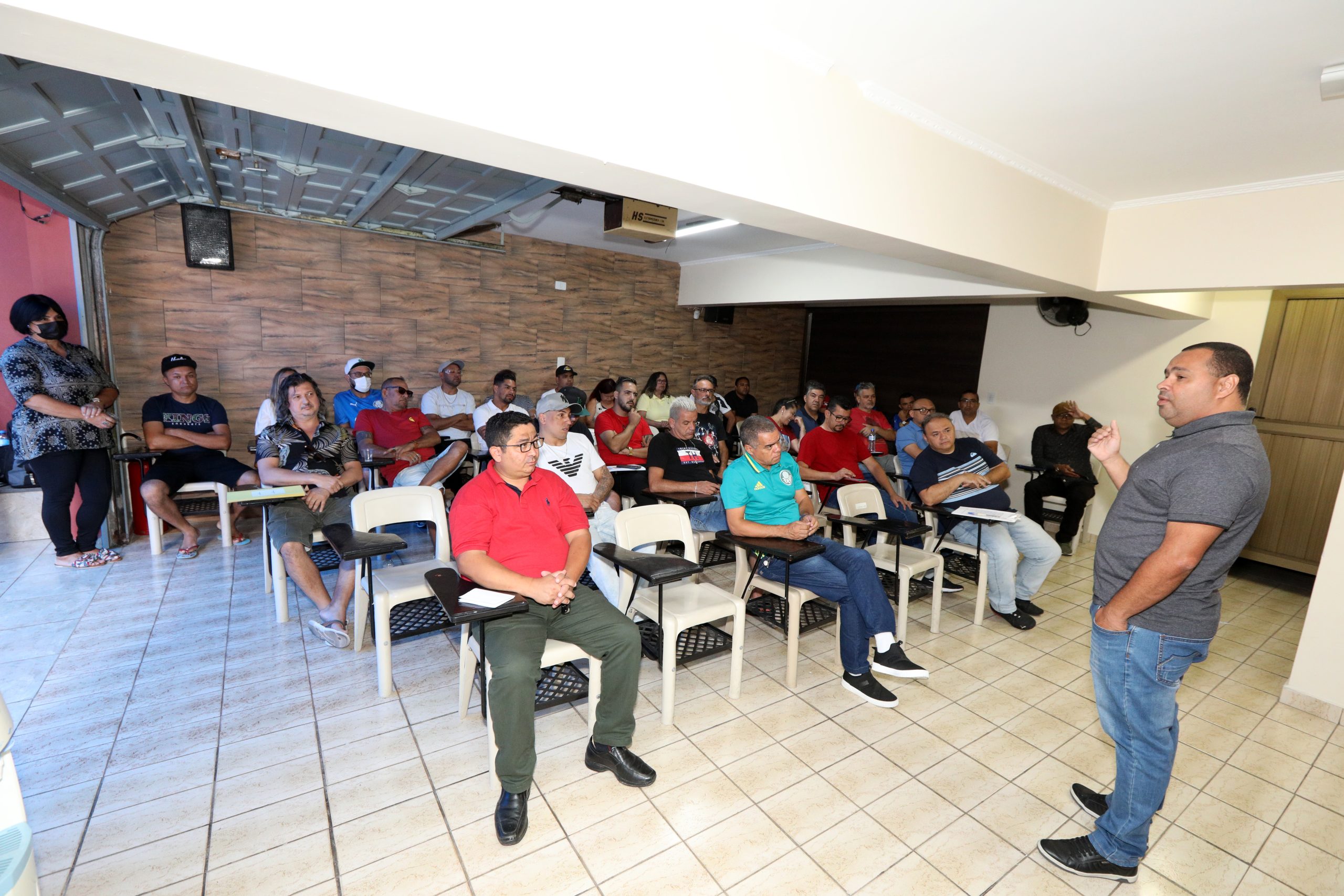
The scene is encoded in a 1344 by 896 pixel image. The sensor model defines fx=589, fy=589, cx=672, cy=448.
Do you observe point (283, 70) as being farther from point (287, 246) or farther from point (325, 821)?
point (287, 246)

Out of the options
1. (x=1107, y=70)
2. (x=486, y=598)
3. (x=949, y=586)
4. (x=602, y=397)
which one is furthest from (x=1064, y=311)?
Result: (x=486, y=598)

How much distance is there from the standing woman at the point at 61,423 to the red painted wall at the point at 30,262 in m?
0.28

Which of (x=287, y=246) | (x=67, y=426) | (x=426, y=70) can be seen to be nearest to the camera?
(x=426, y=70)

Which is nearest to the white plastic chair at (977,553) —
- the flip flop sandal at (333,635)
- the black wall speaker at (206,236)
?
the flip flop sandal at (333,635)

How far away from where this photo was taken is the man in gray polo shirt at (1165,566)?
1.58m

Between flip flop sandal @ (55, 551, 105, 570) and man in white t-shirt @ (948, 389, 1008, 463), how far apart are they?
6706mm

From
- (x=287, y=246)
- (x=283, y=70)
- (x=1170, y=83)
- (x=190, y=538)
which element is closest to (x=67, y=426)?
(x=190, y=538)

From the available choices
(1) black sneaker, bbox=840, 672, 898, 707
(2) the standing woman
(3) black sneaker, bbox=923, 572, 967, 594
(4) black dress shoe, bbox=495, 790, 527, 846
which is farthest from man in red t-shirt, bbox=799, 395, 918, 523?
(2) the standing woman

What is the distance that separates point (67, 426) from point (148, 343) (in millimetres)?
1327

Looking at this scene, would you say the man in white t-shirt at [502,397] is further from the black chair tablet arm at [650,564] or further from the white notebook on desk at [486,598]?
the white notebook on desk at [486,598]

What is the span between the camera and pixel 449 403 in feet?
19.1

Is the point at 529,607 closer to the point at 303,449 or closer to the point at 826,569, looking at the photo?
the point at 826,569

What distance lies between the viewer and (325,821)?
76.3 inches

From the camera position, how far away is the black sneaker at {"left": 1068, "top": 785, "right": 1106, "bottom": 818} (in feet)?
6.94
